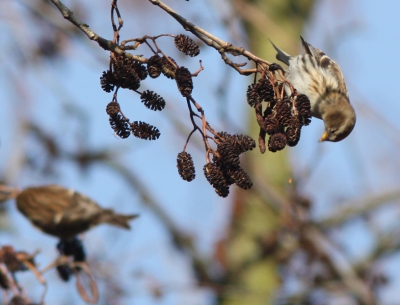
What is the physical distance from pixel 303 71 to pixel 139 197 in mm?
4933

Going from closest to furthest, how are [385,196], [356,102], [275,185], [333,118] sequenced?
[333,118] → [356,102] → [385,196] → [275,185]

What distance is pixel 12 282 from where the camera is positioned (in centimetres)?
299

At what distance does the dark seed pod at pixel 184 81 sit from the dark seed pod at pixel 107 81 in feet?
0.64

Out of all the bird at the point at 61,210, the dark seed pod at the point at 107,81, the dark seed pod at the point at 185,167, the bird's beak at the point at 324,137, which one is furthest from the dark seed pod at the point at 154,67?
the bird at the point at 61,210

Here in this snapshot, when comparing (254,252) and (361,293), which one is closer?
(361,293)

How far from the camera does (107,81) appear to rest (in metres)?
1.94

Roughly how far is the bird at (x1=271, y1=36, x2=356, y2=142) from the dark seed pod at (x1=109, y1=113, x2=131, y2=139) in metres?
1.29

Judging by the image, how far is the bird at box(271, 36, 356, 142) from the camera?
126 inches

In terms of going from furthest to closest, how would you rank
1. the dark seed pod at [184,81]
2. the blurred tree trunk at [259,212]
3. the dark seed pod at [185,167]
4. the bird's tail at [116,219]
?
the blurred tree trunk at [259,212] → the bird's tail at [116,219] → the dark seed pod at [185,167] → the dark seed pod at [184,81]

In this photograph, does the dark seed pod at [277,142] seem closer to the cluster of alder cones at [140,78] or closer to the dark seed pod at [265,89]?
the dark seed pod at [265,89]

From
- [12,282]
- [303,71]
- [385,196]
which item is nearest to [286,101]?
[303,71]

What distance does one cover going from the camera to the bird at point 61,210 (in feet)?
12.6

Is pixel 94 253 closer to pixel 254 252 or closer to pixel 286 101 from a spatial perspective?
pixel 254 252

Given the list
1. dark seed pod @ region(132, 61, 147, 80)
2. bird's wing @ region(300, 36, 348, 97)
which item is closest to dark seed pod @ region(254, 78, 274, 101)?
dark seed pod @ region(132, 61, 147, 80)
